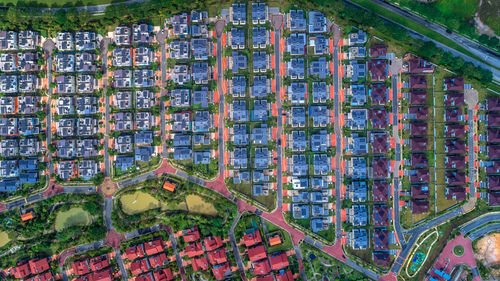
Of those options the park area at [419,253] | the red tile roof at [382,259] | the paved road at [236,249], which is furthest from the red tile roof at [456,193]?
the paved road at [236,249]

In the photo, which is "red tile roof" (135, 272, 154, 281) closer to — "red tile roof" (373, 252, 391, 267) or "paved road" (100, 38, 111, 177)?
"paved road" (100, 38, 111, 177)

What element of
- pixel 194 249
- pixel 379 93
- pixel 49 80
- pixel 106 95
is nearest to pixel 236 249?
pixel 194 249

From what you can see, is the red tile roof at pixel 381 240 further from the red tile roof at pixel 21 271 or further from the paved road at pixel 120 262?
the red tile roof at pixel 21 271

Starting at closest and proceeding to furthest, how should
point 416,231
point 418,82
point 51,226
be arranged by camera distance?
point 418,82 < point 416,231 < point 51,226

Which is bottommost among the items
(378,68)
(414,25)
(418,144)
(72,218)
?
(72,218)

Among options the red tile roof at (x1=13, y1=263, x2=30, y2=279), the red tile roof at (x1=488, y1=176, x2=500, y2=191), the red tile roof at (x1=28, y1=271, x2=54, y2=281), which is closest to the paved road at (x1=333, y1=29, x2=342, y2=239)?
the red tile roof at (x1=488, y1=176, x2=500, y2=191)

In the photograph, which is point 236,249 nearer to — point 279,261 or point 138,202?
point 279,261
